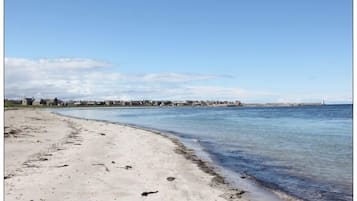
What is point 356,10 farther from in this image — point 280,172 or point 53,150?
point 53,150

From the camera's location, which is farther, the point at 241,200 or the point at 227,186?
the point at 227,186

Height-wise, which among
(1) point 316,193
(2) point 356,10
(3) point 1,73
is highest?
(2) point 356,10

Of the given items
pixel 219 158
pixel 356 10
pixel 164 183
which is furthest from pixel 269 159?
pixel 356 10

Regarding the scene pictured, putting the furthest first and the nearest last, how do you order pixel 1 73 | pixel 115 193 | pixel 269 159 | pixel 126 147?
pixel 126 147 → pixel 269 159 → pixel 115 193 → pixel 1 73

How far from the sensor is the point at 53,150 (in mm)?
21031

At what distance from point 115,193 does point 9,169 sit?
4835 mm

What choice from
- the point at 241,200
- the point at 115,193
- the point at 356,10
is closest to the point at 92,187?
the point at 115,193

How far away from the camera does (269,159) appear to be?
74.0 feet

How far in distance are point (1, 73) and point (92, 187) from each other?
7680 mm

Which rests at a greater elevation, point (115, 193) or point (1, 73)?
point (1, 73)

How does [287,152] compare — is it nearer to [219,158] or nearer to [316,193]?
[219,158]

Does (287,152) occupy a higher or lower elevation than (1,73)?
lower

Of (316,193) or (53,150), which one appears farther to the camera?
(53,150)

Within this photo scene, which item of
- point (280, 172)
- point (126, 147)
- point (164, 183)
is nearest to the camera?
point (164, 183)
